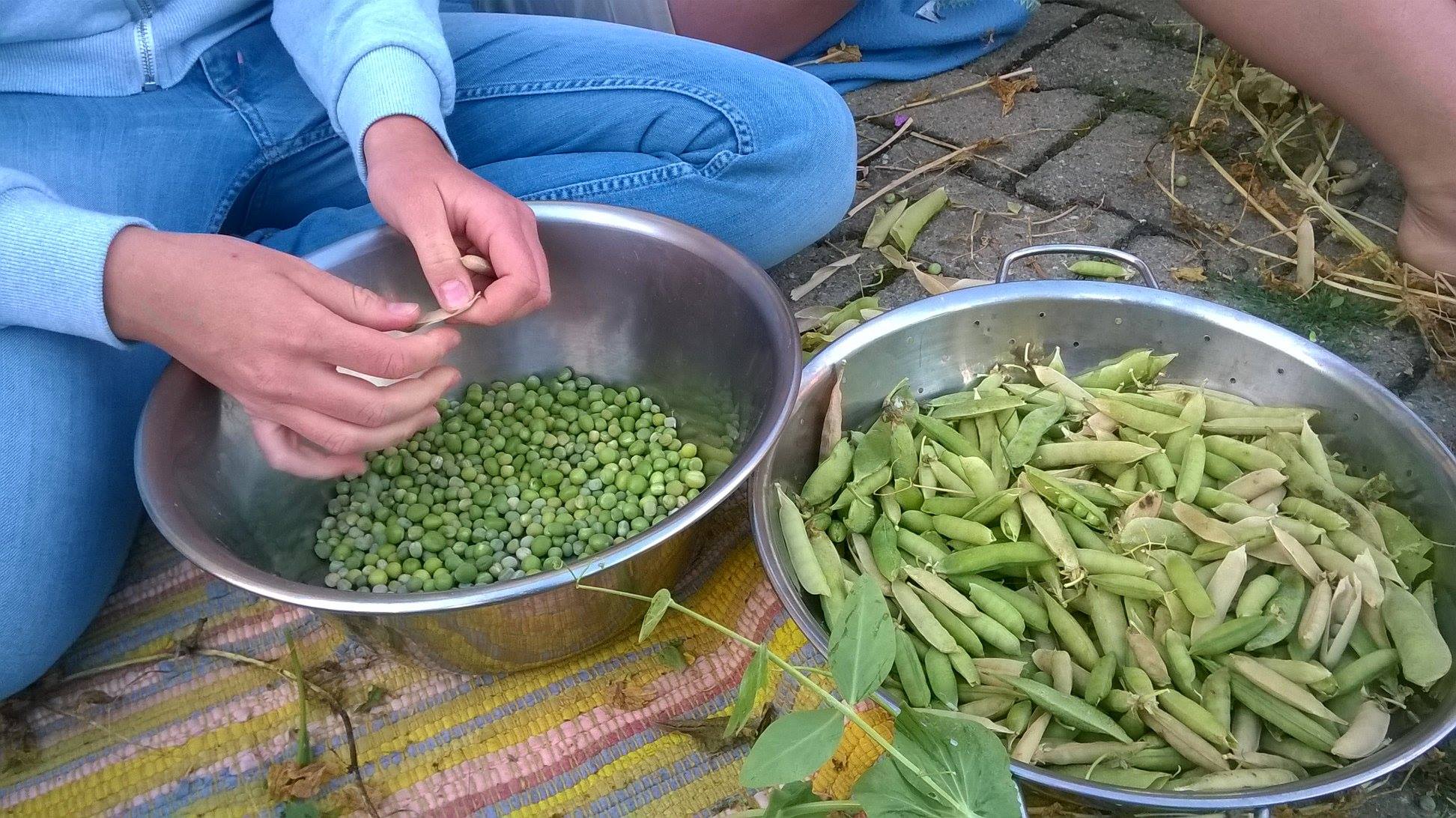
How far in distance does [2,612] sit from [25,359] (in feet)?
1.00

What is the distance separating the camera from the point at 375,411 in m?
1.05

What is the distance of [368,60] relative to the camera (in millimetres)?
1362

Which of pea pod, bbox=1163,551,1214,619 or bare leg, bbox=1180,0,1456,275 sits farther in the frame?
bare leg, bbox=1180,0,1456,275

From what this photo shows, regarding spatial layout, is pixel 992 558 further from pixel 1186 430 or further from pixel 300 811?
pixel 300 811

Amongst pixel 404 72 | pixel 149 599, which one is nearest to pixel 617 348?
pixel 404 72

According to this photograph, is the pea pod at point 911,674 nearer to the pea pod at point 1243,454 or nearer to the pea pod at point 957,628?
the pea pod at point 957,628

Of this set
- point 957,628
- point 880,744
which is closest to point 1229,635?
point 957,628

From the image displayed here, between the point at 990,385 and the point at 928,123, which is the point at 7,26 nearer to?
the point at 990,385

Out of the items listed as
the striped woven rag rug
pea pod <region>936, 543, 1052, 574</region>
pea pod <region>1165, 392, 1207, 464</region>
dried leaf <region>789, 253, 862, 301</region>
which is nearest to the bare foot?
pea pod <region>1165, 392, 1207, 464</region>

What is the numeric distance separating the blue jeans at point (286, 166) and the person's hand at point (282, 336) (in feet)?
0.90

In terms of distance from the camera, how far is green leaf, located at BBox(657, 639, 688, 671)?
1298mm

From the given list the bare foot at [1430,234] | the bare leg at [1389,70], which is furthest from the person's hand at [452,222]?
the bare foot at [1430,234]

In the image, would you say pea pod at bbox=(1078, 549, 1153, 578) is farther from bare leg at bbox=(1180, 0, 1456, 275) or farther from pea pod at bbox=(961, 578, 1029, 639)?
bare leg at bbox=(1180, 0, 1456, 275)

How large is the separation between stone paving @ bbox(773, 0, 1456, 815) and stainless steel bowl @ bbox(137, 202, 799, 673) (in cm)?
45
